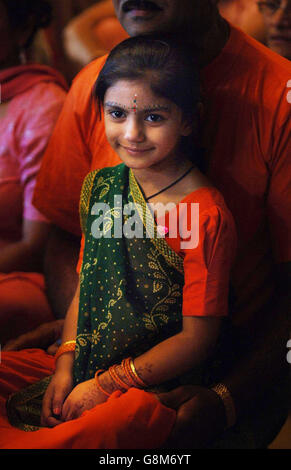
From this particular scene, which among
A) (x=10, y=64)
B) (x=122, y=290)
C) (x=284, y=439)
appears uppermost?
(x=10, y=64)

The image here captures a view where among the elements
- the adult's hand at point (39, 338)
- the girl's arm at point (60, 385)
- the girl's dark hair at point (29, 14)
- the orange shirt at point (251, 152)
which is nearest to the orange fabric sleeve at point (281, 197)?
the orange shirt at point (251, 152)

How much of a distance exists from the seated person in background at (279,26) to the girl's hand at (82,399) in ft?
2.14

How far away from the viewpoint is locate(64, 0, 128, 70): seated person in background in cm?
155

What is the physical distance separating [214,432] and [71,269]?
462 mm

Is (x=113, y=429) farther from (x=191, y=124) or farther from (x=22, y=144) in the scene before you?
(x=22, y=144)

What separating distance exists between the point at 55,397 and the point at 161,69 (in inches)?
21.0

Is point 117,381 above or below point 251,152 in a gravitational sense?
below

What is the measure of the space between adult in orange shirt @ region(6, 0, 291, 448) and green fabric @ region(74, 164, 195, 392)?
10 centimetres

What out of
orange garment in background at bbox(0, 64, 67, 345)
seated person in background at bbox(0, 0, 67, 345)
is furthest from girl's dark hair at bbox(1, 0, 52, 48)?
orange garment in background at bbox(0, 64, 67, 345)

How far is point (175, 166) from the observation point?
0.95 meters

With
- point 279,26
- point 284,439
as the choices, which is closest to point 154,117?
point 279,26

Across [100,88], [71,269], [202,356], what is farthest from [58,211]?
[202,356]

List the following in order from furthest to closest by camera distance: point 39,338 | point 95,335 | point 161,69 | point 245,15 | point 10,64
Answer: point 10,64, point 245,15, point 39,338, point 95,335, point 161,69

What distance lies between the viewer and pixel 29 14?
5.23 ft
